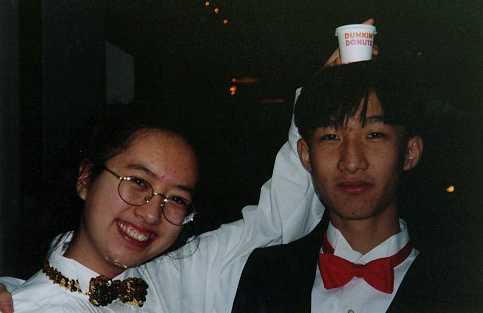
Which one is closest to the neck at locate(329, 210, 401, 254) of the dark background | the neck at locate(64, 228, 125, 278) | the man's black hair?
the dark background

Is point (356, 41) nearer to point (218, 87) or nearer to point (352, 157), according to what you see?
point (352, 157)

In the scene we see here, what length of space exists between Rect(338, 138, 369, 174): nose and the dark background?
29 cm

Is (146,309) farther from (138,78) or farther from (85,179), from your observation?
(138,78)

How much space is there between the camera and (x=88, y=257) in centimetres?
136

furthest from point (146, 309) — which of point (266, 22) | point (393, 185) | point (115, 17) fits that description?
point (115, 17)

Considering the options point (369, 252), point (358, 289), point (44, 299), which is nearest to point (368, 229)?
point (369, 252)

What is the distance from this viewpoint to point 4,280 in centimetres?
143

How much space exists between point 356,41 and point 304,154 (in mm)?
397

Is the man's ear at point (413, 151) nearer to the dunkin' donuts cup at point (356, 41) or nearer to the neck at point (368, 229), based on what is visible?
the neck at point (368, 229)

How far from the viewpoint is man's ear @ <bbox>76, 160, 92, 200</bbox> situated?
1.40 metres

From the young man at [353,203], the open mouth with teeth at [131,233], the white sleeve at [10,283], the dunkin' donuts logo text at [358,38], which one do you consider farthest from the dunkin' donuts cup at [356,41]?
the white sleeve at [10,283]

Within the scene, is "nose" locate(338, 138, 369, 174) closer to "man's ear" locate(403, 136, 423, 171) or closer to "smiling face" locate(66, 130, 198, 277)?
"man's ear" locate(403, 136, 423, 171)

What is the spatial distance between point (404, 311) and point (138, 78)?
9.90 feet

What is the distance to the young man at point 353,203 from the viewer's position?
1.46 meters
